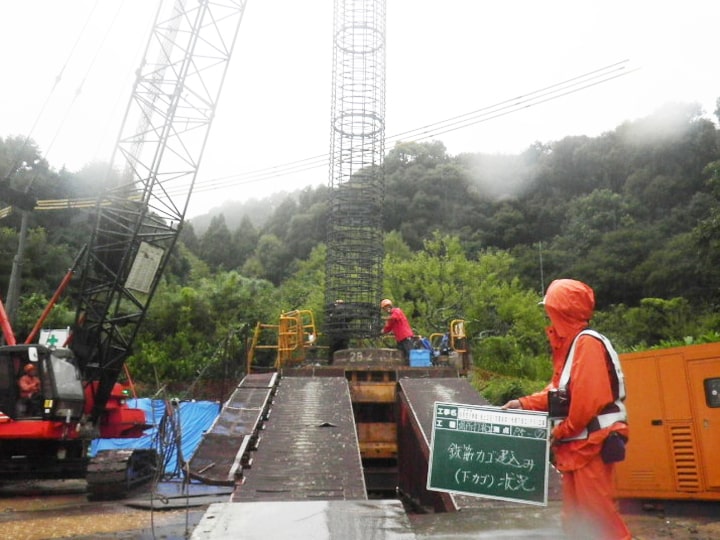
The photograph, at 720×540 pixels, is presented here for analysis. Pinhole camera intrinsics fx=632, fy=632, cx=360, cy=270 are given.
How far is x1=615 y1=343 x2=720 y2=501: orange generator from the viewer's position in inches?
227

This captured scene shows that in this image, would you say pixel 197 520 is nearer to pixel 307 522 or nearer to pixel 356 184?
pixel 307 522

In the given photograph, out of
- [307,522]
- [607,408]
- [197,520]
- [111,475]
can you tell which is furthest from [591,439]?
[111,475]

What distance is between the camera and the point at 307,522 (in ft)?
9.41

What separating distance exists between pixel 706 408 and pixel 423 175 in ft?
131

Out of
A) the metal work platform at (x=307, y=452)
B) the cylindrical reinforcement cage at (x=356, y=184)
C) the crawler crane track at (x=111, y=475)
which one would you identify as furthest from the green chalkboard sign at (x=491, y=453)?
the cylindrical reinforcement cage at (x=356, y=184)

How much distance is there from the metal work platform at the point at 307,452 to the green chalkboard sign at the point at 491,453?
5.96ft

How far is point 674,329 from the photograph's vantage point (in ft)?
71.4

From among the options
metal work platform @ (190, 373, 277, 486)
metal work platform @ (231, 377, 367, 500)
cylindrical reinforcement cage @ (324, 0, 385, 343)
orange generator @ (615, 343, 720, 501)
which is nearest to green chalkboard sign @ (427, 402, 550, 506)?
metal work platform @ (231, 377, 367, 500)

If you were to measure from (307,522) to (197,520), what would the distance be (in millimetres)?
4110

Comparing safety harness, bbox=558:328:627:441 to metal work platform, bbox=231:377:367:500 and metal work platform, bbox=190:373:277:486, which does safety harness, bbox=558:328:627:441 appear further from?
metal work platform, bbox=190:373:277:486

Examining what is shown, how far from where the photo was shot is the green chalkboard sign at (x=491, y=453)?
3336mm

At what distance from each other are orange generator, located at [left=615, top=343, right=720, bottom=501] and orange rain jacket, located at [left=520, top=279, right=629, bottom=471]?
3382 mm

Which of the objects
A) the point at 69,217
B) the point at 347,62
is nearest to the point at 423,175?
the point at 69,217

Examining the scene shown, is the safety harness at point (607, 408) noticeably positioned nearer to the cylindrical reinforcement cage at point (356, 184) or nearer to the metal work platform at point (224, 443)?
the metal work platform at point (224, 443)
